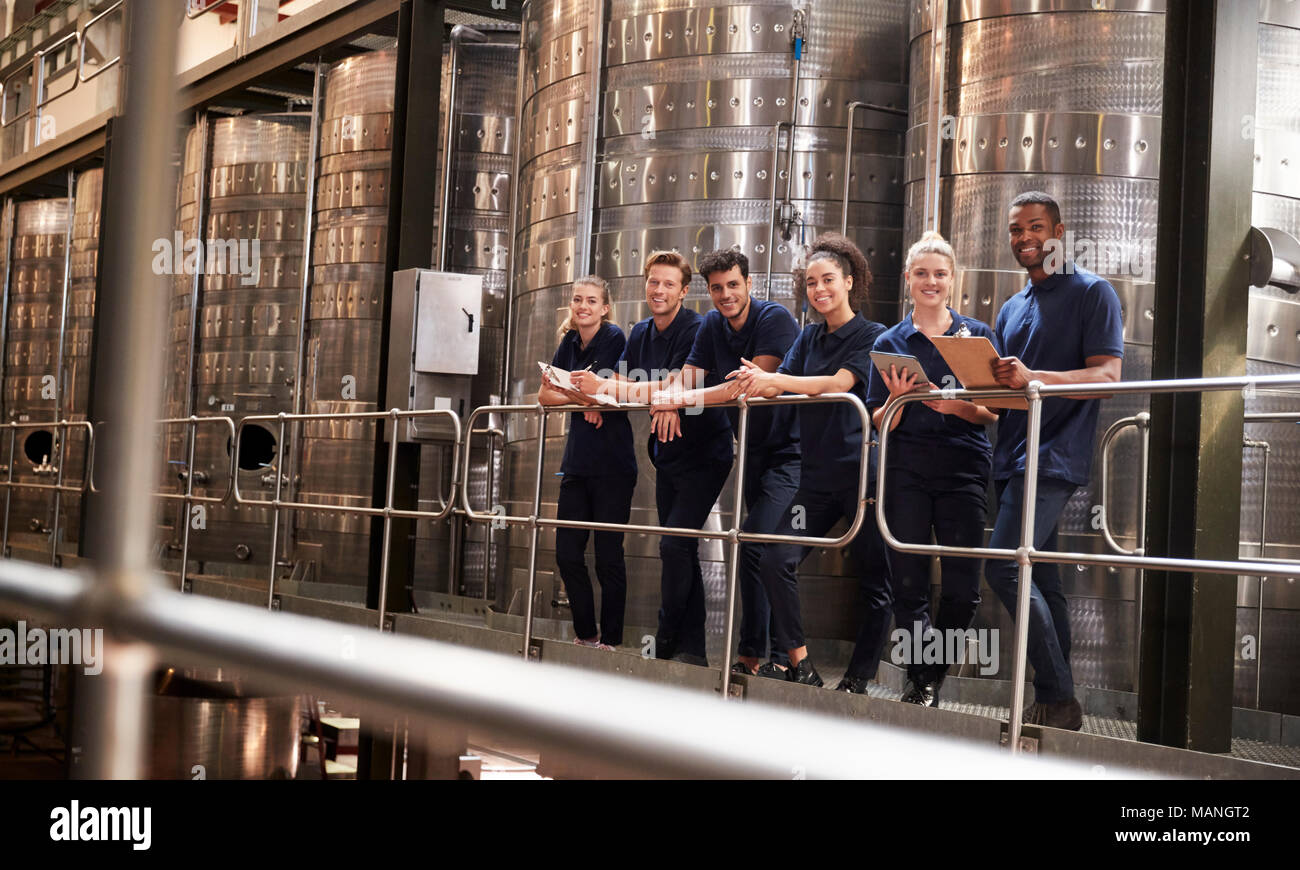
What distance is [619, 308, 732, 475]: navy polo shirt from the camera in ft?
21.7

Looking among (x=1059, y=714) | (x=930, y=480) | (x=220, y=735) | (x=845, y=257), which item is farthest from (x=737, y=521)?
(x=220, y=735)

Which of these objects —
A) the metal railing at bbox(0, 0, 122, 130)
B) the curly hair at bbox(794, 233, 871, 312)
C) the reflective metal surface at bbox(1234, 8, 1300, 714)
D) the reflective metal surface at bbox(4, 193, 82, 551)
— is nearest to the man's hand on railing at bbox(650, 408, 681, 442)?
the curly hair at bbox(794, 233, 871, 312)

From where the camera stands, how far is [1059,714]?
5.12 meters

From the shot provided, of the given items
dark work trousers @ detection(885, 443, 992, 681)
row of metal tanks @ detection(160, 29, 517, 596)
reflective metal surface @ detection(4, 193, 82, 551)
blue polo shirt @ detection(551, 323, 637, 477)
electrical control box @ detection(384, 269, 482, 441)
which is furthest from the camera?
reflective metal surface @ detection(4, 193, 82, 551)

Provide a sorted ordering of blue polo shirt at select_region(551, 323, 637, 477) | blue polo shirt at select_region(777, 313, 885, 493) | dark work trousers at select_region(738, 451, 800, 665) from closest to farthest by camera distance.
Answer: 1. blue polo shirt at select_region(777, 313, 885, 493)
2. dark work trousers at select_region(738, 451, 800, 665)
3. blue polo shirt at select_region(551, 323, 637, 477)

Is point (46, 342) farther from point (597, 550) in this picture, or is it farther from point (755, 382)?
point (755, 382)

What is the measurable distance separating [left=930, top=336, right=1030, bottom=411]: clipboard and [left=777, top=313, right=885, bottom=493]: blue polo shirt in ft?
3.02

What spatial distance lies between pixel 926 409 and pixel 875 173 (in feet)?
9.99

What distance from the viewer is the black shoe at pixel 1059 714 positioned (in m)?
5.12

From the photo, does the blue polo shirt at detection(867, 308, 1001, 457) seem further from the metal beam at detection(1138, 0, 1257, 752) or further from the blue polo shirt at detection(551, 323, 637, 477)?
the blue polo shirt at detection(551, 323, 637, 477)

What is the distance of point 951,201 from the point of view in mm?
7527
